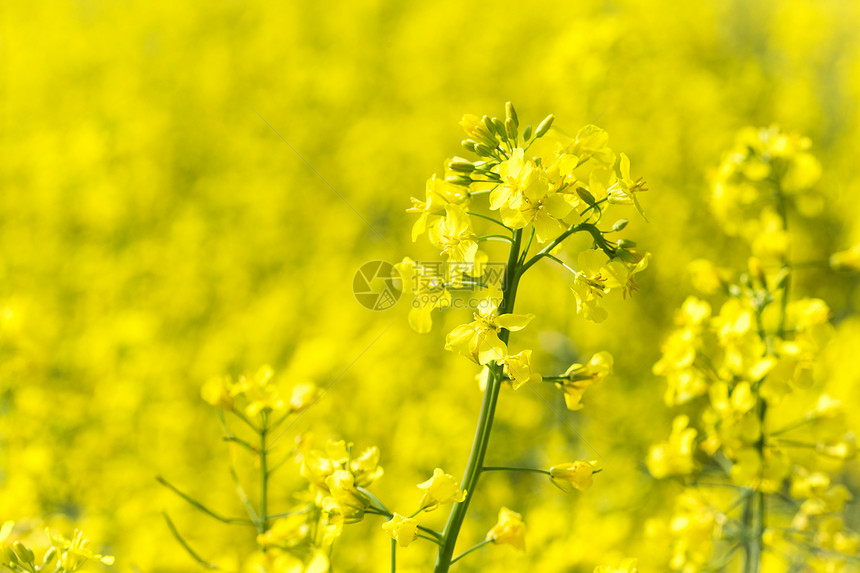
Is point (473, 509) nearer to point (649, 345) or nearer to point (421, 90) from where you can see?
point (649, 345)

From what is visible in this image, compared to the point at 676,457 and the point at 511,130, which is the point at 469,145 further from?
the point at 676,457

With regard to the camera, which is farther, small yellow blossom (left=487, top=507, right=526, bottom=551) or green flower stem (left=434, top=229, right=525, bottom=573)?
small yellow blossom (left=487, top=507, right=526, bottom=551)

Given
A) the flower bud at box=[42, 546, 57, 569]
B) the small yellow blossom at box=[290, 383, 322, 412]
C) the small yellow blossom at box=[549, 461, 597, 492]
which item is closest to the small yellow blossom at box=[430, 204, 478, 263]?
the small yellow blossom at box=[549, 461, 597, 492]

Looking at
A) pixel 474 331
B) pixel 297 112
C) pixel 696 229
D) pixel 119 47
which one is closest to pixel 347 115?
pixel 297 112

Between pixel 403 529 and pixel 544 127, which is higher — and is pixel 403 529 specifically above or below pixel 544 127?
below

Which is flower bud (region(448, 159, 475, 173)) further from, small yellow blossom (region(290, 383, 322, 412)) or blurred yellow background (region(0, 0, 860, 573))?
blurred yellow background (region(0, 0, 860, 573))

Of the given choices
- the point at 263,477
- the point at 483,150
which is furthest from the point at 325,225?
the point at 483,150

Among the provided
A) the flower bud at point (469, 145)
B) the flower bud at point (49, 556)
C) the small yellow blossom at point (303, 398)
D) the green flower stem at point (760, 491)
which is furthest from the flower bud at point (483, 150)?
the flower bud at point (49, 556)

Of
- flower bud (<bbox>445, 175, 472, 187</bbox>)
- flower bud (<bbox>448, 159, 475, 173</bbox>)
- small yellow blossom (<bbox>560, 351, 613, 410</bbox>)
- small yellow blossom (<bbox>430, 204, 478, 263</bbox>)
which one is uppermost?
flower bud (<bbox>448, 159, 475, 173</bbox>)

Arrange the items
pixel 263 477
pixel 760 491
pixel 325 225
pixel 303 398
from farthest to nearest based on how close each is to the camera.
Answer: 1. pixel 325 225
2. pixel 760 491
3. pixel 303 398
4. pixel 263 477
